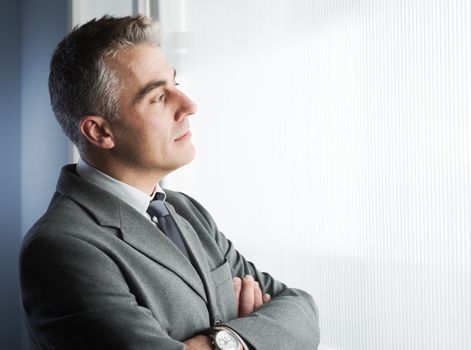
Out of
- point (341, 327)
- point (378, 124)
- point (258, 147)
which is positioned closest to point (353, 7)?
point (378, 124)

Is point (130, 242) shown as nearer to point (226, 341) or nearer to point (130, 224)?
point (130, 224)

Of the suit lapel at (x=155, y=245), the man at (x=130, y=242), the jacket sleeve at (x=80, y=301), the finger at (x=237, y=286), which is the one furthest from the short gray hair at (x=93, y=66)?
the finger at (x=237, y=286)

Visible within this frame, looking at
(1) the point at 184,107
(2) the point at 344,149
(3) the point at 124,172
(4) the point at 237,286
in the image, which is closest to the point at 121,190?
(3) the point at 124,172

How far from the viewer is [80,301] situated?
1122 mm

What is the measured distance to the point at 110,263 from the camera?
46.8 inches

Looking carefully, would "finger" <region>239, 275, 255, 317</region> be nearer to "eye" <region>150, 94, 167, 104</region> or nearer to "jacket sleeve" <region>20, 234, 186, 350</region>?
"jacket sleeve" <region>20, 234, 186, 350</region>

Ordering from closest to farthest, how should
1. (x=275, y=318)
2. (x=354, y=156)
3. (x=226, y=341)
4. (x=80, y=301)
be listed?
(x=80, y=301)
(x=226, y=341)
(x=275, y=318)
(x=354, y=156)

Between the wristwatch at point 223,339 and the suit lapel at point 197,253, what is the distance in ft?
0.37

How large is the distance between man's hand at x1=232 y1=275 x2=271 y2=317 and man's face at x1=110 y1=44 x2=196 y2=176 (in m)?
0.39

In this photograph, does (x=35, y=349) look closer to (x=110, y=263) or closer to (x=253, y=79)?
(x=110, y=263)

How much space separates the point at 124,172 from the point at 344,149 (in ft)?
2.28

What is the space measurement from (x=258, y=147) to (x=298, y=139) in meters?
0.20

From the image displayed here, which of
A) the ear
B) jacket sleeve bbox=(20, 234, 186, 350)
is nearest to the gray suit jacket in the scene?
jacket sleeve bbox=(20, 234, 186, 350)

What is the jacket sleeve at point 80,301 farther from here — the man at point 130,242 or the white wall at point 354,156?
the white wall at point 354,156
